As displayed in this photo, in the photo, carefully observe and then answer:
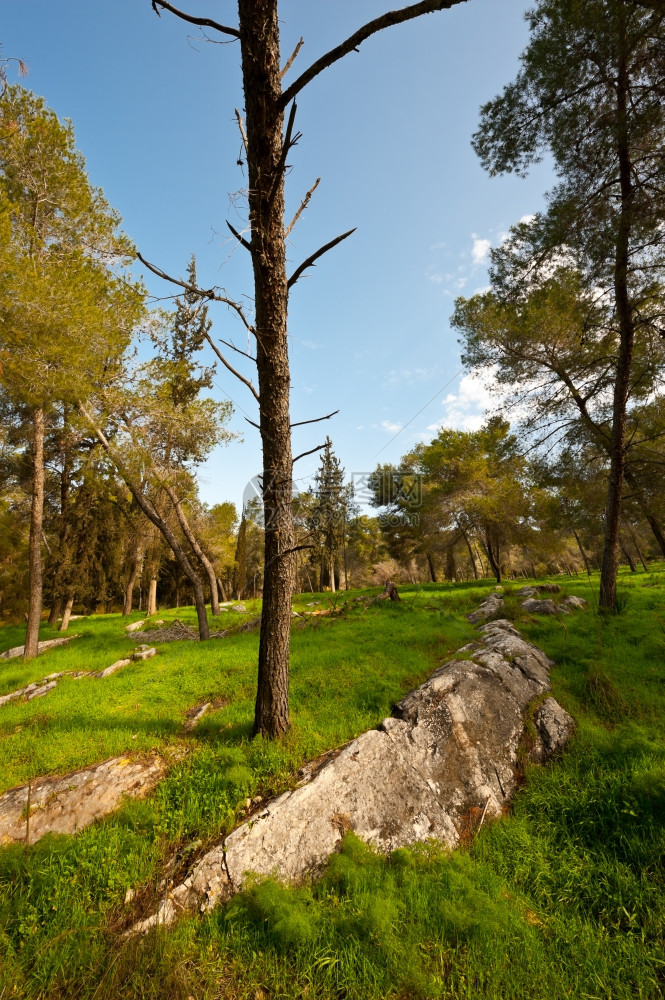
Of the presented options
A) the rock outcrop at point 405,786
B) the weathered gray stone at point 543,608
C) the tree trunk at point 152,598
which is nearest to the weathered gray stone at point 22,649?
the tree trunk at point 152,598

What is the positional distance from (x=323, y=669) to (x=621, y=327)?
954 cm

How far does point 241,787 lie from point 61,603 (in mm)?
20337

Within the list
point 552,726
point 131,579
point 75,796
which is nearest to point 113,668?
point 75,796

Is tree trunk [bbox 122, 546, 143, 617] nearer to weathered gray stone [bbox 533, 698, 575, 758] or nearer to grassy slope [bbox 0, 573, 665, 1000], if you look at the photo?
grassy slope [bbox 0, 573, 665, 1000]

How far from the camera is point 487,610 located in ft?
34.2

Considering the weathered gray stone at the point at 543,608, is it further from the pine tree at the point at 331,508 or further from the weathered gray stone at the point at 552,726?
the pine tree at the point at 331,508

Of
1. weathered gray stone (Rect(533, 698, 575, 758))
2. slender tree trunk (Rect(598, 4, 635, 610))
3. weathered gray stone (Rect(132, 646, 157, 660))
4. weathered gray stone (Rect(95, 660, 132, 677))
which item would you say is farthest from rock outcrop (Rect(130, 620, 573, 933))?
weathered gray stone (Rect(132, 646, 157, 660))

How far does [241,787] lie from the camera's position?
395cm

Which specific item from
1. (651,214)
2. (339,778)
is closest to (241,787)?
(339,778)

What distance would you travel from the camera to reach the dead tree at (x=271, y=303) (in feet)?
12.4

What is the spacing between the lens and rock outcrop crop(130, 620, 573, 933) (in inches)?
127

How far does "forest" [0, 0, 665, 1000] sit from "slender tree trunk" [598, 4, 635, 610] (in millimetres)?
64

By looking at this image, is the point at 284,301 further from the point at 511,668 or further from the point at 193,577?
the point at 193,577

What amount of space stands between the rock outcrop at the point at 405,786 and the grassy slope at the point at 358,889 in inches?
8.3
